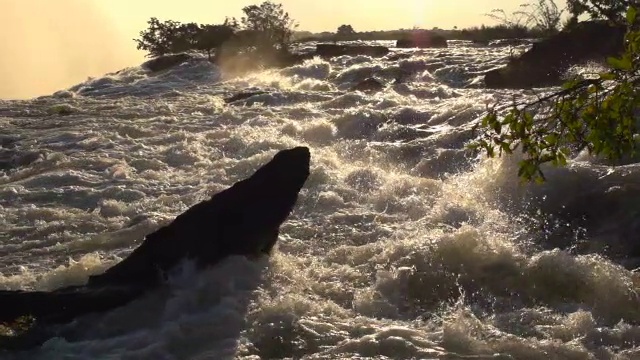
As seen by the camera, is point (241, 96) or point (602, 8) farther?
point (241, 96)

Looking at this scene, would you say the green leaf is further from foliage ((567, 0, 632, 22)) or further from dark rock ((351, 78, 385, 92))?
dark rock ((351, 78, 385, 92))

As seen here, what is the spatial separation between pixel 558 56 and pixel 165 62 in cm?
1734

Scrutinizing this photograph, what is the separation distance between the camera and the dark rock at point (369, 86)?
21.5 meters

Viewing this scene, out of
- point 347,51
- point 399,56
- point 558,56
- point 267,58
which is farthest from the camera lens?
point 267,58

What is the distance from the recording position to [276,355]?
235 inches

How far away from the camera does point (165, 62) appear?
108 feet

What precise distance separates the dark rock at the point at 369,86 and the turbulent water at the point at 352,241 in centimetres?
305

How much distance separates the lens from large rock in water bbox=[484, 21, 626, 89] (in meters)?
20.8

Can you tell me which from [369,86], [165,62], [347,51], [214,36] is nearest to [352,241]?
[369,86]

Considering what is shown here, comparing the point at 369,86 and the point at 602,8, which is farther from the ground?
the point at 602,8

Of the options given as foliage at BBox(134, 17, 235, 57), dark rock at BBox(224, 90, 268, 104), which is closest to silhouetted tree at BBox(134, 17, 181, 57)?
foliage at BBox(134, 17, 235, 57)

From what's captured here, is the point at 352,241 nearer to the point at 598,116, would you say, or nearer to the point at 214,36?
the point at 598,116

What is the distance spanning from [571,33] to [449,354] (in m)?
18.0

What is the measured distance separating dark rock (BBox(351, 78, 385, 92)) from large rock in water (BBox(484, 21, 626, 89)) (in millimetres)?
2908
